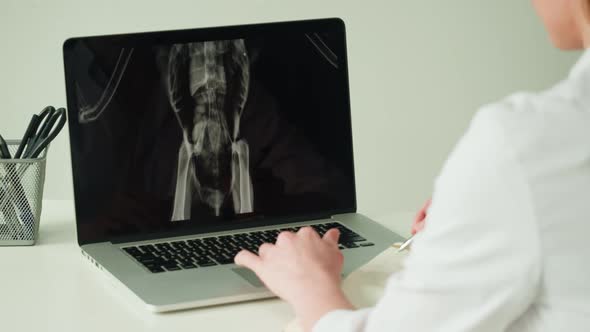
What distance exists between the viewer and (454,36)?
3549 mm

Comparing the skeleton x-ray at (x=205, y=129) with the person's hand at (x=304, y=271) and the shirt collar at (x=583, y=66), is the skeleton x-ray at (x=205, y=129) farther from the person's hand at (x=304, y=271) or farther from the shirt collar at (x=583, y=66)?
the shirt collar at (x=583, y=66)

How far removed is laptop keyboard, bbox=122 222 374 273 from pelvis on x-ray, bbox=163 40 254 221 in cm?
6

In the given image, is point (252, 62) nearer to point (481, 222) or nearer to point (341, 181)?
point (341, 181)

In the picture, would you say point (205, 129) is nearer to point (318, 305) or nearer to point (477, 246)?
point (318, 305)

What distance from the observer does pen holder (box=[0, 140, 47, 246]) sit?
1.44m

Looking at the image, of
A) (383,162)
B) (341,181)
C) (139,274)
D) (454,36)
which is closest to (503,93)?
(454,36)

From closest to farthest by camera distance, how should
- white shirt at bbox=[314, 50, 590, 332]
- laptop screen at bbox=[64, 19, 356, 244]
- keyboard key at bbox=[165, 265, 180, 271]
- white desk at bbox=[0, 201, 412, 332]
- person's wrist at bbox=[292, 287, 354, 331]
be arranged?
white shirt at bbox=[314, 50, 590, 332]
person's wrist at bbox=[292, 287, 354, 331]
white desk at bbox=[0, 201, 412, 332]
keyboard key at bbox=[165, 265, 180, 271]
laptop screen at bbox=[64, 19, 356, 244]

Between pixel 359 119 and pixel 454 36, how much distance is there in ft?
1.51

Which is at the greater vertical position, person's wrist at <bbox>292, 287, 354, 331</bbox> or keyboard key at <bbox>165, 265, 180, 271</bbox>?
person's wrist at <bbox>292, 287, 354, 331</bbox>

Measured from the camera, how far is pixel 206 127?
4.73 ft

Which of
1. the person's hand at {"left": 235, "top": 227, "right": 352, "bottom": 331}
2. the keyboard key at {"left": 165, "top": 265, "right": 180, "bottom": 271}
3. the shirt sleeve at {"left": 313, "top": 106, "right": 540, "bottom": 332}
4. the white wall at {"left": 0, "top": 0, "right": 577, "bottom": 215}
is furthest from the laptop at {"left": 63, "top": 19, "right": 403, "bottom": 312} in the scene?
the white wall at {"left": 0, "top": 0, "right": 577, "bottom": 215}

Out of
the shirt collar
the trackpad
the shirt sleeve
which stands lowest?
Result: the trackpad

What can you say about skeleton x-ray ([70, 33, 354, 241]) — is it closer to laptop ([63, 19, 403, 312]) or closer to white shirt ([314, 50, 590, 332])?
laptop ([63, 19, 403, 312])

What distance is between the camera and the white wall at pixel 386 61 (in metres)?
3.35
